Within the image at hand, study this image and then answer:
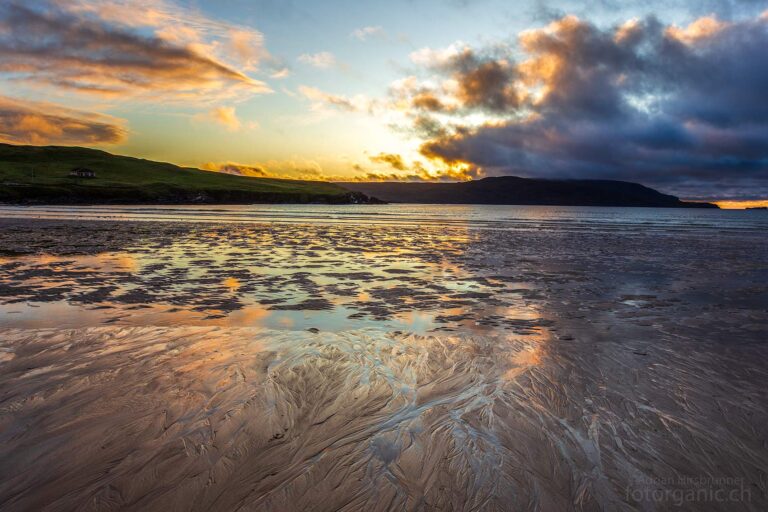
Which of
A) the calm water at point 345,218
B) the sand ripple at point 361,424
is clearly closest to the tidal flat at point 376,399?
the sand ripple at point 361,424

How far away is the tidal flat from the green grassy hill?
391 ft

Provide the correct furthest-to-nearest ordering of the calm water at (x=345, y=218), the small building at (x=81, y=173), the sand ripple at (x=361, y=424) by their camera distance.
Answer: the small building at (x=81, y=173) < the calm water at (x=345, y=218) < the sand ripple at (x=361, y=424)

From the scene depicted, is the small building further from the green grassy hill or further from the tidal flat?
the tidal flat

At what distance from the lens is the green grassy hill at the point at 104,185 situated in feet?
360

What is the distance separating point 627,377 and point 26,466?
7.64 m

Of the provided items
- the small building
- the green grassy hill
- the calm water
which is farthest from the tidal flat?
the small building

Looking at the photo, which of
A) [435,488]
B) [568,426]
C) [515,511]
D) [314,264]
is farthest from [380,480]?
[314,264]

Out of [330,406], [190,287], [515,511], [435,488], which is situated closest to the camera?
[515,511]

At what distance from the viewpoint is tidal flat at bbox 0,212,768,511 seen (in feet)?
13.4

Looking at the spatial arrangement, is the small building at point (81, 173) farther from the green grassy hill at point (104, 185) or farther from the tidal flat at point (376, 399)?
the tidal flat at point (376, 399)

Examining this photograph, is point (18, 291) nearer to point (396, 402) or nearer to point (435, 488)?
point (396, 402)

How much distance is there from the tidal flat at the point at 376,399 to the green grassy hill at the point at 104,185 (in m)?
119

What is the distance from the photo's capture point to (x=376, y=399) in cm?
595

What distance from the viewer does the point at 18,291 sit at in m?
12.2
